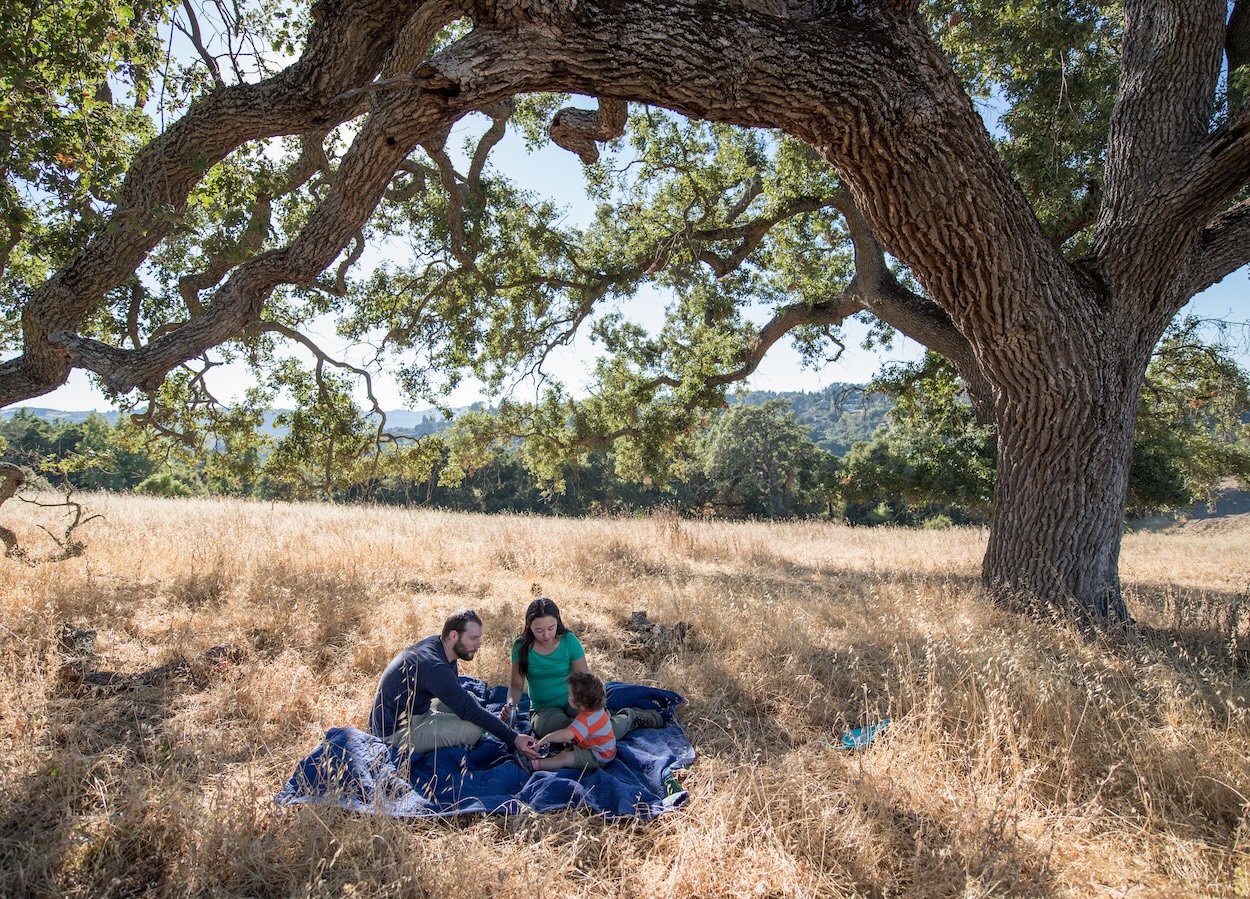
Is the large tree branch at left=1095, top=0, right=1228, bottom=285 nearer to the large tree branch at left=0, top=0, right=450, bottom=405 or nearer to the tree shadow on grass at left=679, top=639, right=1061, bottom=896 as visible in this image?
the tree shadow on grass at left=679, top=639, right=1061, bottom=896

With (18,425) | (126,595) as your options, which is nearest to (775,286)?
(126,595)

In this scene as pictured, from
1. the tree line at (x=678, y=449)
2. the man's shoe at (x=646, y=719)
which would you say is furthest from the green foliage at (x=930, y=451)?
the man's shoe at (x=646, y=719)

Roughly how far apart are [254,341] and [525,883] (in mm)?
9358

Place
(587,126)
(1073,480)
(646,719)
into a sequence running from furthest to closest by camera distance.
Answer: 1. (1073,480)
2. (587,126)
3. (646,719)

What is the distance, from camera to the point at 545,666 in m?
4.18

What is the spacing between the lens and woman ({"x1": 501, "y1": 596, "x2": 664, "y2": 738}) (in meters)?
4.09

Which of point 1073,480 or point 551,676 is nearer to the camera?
point 551,676

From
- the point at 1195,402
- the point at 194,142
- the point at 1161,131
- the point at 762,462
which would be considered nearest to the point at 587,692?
the point at 194,142

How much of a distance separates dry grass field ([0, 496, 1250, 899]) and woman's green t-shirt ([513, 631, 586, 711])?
0.85 meters

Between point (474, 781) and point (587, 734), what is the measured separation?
661 millimetres

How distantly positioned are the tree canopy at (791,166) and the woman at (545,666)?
3.19 metres

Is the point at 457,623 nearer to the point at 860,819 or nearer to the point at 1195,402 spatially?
the point at 860,819

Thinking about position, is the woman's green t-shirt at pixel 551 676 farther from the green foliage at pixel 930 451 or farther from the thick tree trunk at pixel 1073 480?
the green foliage at pixel 930 451

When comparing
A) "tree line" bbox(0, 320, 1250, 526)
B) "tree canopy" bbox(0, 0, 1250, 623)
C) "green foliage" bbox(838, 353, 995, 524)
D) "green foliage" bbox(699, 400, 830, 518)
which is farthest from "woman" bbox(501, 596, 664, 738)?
"green foliage" bbox(699, 400, 830, 518)
